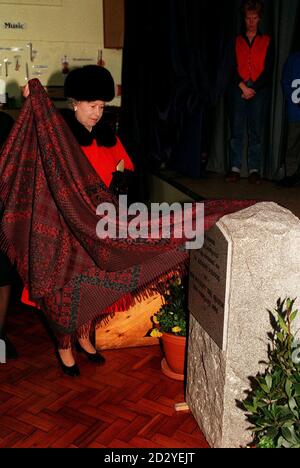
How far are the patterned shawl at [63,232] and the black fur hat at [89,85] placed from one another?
235mm

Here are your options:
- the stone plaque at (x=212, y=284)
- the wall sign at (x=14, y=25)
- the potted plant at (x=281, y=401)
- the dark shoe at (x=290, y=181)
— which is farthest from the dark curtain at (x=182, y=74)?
the potted plant at (x=281, y=401)

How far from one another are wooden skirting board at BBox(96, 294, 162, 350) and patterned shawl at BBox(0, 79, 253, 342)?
0.49 metres

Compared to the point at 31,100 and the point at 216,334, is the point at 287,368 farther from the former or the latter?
the point at 31,100


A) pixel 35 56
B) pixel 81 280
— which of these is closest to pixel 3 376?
pixel 81 280

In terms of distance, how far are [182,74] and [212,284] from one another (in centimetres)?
275

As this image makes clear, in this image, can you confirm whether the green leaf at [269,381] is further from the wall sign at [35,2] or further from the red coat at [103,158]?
the wall sign at [35,2]

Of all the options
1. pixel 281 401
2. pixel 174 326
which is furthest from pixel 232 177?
pixel 281 401

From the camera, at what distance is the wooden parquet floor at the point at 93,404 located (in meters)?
2.41

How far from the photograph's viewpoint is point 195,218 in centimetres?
228

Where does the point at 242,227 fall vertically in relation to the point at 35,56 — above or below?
below

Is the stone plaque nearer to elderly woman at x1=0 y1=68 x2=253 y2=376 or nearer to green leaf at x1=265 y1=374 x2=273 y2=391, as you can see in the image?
elderly woman at x1=0 y1=68 x2=253 y2=376

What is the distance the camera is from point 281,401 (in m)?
1.92
